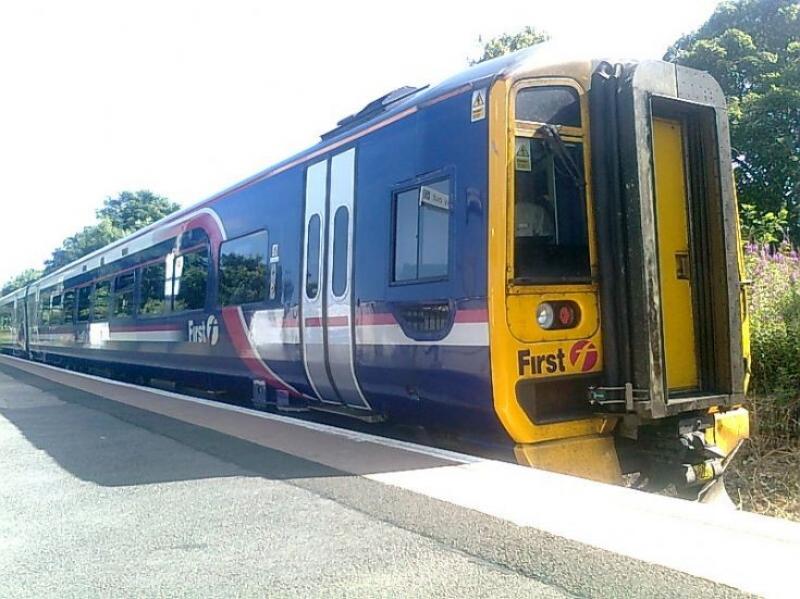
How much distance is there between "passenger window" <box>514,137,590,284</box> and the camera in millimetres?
5141

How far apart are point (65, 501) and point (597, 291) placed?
151 inches

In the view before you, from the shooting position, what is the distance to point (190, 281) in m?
10.6

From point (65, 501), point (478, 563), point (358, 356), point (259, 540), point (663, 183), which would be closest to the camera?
point (478, 563)

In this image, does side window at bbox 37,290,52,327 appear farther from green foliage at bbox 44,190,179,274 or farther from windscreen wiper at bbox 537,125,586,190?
green foliage at bbox 44,190,179,274

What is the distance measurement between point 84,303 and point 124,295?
401cm

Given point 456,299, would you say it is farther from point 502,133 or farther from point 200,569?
point 200,569

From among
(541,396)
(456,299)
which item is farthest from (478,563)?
(456,299)

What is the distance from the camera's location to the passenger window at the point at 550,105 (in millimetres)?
5223

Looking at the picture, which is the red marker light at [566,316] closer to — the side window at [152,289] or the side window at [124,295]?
the side window at [152,289]

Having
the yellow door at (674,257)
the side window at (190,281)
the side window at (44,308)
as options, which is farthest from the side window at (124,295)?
the yellow door at (674,257)

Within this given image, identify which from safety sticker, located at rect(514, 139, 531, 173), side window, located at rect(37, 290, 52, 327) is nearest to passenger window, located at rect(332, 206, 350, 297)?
safety sticker, located at rect(514, 139, 531, 173)

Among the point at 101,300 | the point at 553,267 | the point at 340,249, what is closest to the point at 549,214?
the point at 553,267

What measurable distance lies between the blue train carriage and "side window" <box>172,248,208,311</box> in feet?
12.7

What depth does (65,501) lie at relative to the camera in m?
4.80
